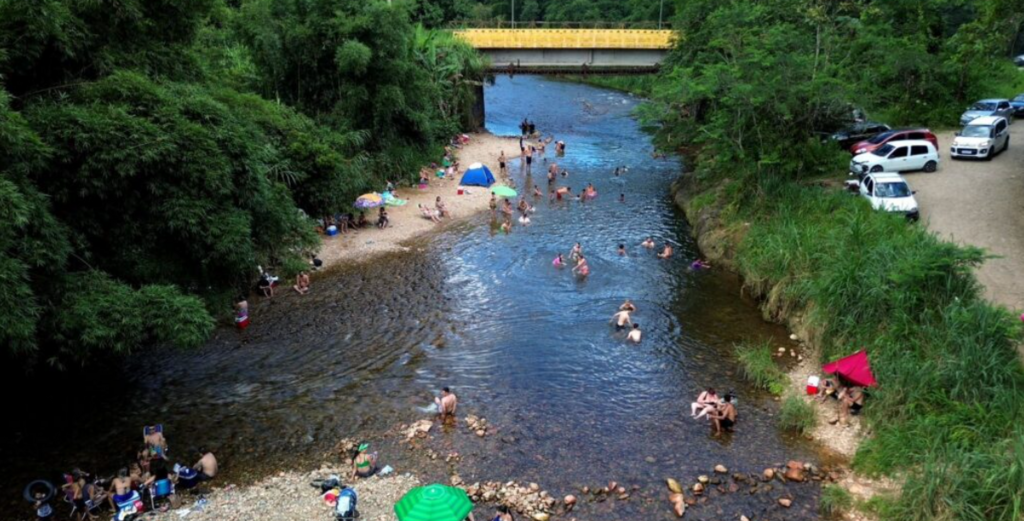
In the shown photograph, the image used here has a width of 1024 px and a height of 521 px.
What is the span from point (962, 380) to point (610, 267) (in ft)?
45.6

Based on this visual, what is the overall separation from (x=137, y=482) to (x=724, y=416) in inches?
511

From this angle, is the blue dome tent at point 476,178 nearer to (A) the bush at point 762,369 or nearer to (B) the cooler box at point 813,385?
(A) the bush at point 762,369

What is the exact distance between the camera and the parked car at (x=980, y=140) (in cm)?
3153

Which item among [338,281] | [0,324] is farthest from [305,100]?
[0,324]

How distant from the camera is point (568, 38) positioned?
163 feet

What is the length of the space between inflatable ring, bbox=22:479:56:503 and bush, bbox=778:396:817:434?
16.0 metres

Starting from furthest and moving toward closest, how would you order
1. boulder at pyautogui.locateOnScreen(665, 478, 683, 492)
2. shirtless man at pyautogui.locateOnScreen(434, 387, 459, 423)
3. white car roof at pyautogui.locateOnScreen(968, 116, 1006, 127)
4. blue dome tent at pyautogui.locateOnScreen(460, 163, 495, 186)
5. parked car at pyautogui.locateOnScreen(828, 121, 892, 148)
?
1. blue dome tent at pyautogui.locateOnScreen(460, 163, 495, 186)
2. parked car at pyautogui.locateOnScreen(828, 121, 892, 148)
3. white car roof at pyautogui.locateOnScreen(968, 116, 1006, 127)
4. shirtless man at pyautogui.locateOnScreen(434, 387, 459, 423)
5. boulder at pyautogui.locateOnScreen(665, 478, 683, 492)

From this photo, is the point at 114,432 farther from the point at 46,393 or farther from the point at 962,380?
the point at 962,380

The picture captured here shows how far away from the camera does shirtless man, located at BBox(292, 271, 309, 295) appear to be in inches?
965

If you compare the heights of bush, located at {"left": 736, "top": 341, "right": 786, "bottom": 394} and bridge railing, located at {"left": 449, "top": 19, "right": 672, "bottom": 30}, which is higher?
bridge railing, located at {"left": 449, "top": 19, "right": 672, "bottom": 30}

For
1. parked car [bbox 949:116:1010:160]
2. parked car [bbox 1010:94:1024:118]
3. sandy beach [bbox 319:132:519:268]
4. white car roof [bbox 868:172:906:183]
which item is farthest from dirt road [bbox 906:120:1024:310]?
sandy beach [bbox 319:132:519:268]

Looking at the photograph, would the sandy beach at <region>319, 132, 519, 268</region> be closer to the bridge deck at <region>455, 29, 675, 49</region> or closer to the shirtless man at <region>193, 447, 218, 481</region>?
the bridge deck at <region>455, 29, 675, 49</region>

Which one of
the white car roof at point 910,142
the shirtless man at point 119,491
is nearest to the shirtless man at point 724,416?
the shirtless man at point 119,491

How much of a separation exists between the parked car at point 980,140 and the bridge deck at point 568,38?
861 inches
